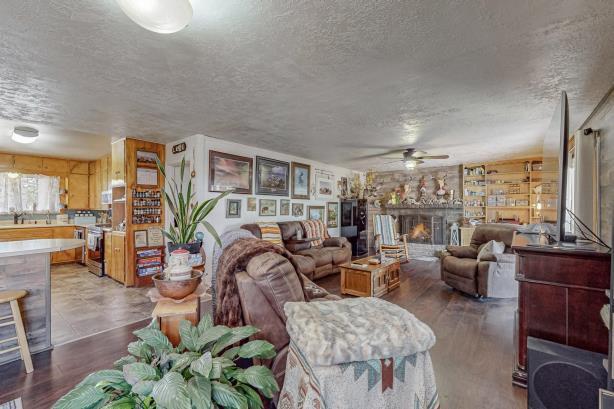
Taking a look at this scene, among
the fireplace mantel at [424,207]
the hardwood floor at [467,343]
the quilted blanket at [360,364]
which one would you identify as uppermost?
the fireplace mantel at [424,207]

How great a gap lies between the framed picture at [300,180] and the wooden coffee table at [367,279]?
2.39 meters

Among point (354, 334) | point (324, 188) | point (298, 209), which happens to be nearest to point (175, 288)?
point (354, 334)

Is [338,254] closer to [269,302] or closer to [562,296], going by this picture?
[562,296]

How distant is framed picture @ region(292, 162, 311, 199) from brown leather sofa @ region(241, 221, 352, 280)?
855 millimetres

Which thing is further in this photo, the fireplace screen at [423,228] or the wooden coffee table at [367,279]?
the fireplace screen at [423,228]

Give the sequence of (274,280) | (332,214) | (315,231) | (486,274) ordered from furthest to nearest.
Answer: (332,214)
(315,231)
(486,274)
(274,280)

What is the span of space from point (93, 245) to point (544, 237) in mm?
6793

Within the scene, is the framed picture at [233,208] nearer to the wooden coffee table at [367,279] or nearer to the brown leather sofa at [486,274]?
the wooden coffee table at [367,279]

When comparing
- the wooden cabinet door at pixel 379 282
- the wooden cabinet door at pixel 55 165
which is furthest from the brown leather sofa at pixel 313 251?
the wooden cabinet door at pixel 55 165

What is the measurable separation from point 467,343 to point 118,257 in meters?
5.09

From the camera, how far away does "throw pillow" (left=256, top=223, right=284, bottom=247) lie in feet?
15.2

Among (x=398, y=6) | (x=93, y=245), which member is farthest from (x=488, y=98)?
(x=93, y=245)

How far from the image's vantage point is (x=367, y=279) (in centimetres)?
372

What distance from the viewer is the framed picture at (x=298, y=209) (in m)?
6.00
